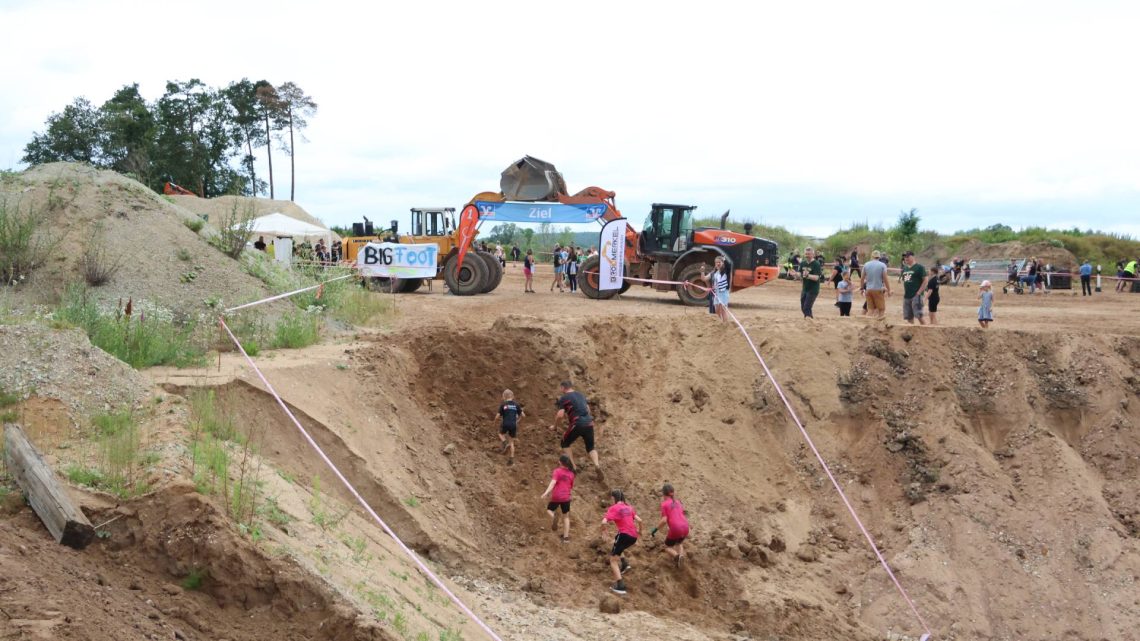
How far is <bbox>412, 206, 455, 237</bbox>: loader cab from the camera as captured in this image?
25828 millimetres

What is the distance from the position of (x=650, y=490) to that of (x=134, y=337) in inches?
293

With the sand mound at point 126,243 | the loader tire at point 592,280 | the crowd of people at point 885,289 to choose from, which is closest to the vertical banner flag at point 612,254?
the loader tire at point 592,280

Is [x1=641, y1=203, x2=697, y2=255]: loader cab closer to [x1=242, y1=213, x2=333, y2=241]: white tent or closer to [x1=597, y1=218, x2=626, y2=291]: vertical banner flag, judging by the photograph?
[x1=597, y1=218, x2=626, y2=291]: vertical banner flag

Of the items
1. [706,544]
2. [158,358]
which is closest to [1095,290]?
[706,544]

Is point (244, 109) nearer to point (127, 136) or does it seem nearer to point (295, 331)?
Answer: point (127, 136)

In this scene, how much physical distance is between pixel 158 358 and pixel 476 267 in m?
12.5

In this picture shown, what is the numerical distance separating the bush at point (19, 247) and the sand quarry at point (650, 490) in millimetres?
4676

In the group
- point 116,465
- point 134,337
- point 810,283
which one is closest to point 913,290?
point 810,283

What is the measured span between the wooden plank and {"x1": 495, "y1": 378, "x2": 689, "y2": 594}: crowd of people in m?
6.08

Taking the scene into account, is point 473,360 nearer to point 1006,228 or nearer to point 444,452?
point 444,452

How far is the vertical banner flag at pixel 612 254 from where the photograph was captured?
73.9ft

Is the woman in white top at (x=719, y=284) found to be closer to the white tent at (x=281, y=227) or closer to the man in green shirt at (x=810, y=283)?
the man in green shirt at (x=810, y=283)

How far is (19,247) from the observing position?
1577cm

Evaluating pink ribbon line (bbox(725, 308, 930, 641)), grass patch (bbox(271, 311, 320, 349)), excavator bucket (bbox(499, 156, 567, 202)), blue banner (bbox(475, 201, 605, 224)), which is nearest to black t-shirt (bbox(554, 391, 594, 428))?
pink ribbon line (bbox(725, 308, 930, 641))
